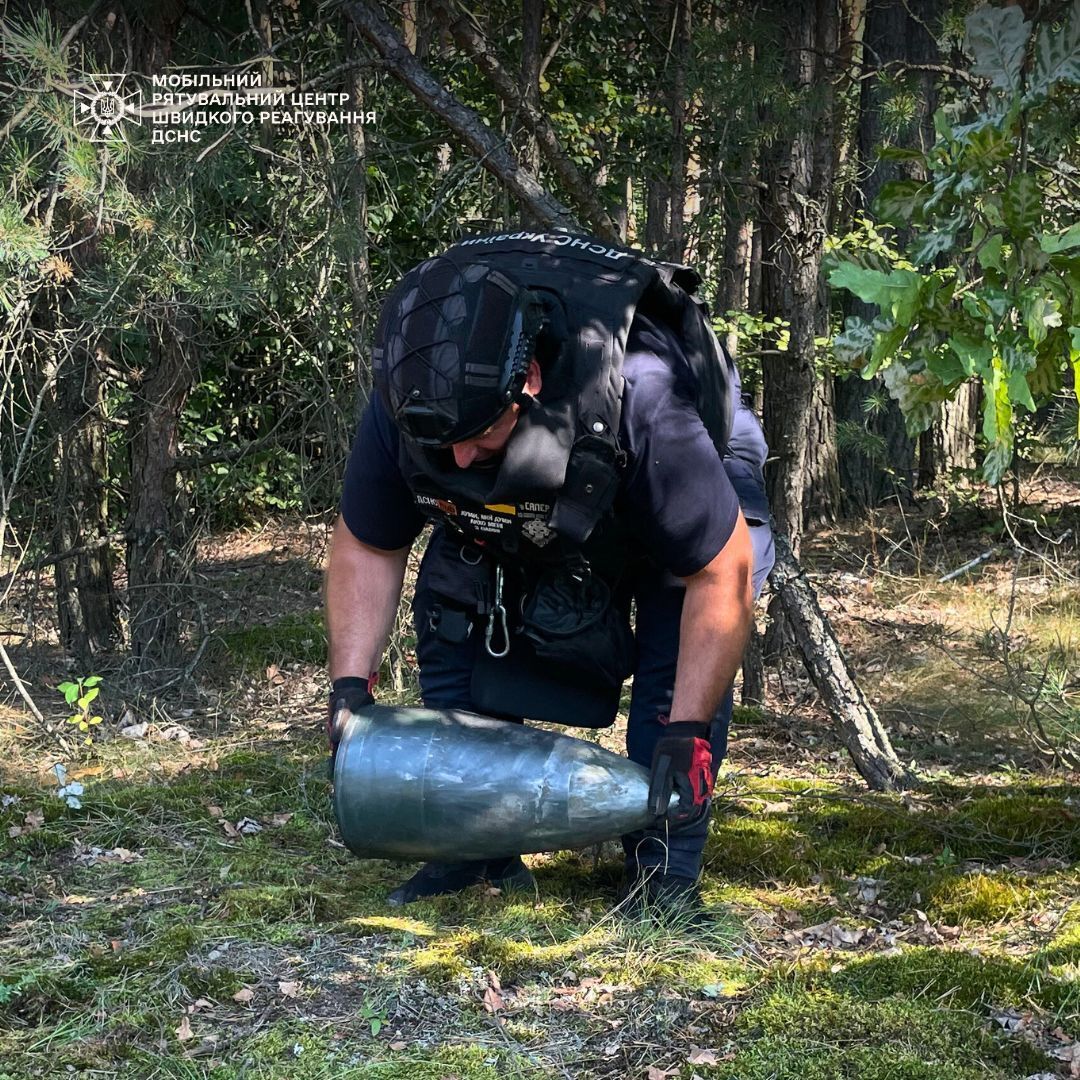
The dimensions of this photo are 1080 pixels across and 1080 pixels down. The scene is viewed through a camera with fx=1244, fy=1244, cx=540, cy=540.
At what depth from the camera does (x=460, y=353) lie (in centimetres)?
272

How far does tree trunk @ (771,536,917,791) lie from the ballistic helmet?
2.07 meters

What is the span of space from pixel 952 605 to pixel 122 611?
4.77 meters

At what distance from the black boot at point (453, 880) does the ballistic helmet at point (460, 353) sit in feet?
4.29

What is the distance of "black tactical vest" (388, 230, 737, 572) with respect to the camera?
2834mm

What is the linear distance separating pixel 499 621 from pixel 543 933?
0.82 metres

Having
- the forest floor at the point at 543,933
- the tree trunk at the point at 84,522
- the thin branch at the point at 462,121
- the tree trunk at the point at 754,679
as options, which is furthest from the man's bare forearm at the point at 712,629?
the tree trunk at the point at 84,522

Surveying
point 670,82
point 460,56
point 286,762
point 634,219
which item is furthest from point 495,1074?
point 634,219

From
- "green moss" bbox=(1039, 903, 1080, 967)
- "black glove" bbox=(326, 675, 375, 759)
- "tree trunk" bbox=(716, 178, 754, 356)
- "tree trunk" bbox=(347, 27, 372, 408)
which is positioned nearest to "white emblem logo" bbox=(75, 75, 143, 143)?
"tree trunk" bbox=(347, 27, 372, 408)

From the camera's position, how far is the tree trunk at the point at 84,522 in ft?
19.4

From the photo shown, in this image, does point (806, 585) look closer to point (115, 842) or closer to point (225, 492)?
point (115, 842)

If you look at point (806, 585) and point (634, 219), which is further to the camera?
point (634, 219)

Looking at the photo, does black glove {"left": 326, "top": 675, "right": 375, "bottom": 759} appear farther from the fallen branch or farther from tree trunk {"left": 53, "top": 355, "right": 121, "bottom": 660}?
tree trunk {"left": 53, "top": 355, "right": 121, "bottom": 660}

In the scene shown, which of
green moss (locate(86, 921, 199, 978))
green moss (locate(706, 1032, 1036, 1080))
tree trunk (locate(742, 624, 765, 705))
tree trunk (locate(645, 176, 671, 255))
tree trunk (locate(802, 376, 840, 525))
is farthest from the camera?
tree trunk (locate(802, 376, 840, 525))

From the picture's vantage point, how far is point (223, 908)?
11.1 ft
